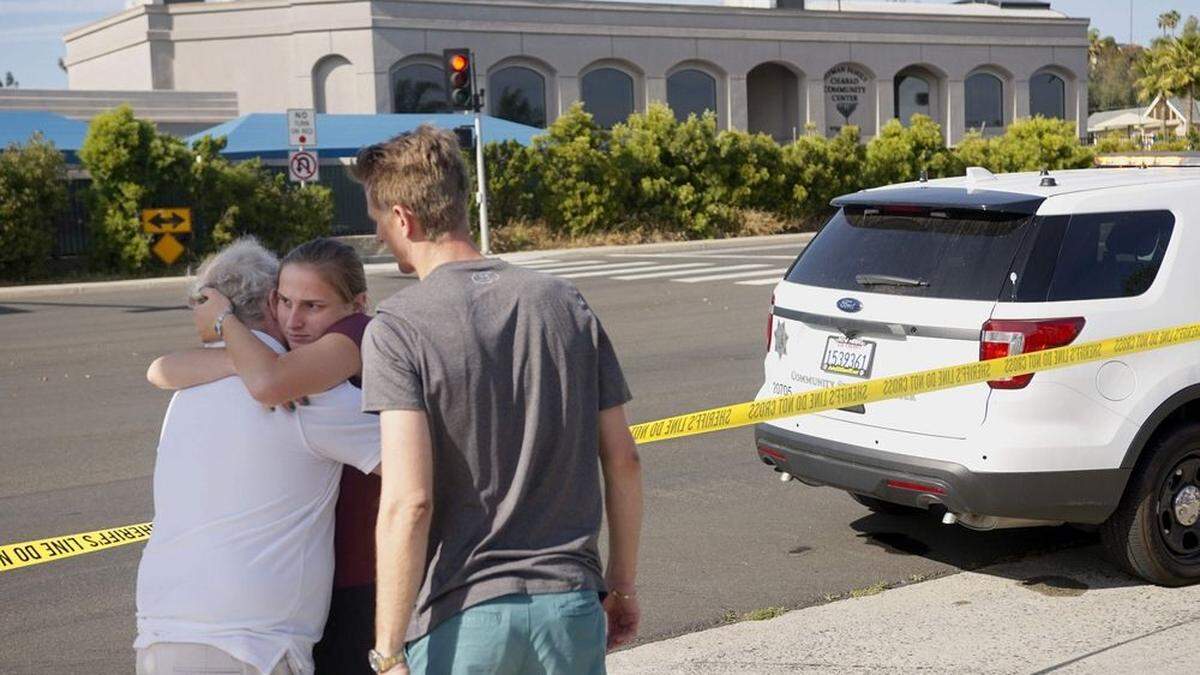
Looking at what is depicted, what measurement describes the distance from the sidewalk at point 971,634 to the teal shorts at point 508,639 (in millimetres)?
2465

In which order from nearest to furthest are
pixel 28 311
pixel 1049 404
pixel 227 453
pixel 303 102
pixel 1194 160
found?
pixel 227 453 → pixel 1049 404 → pixel 1194 160 → pixel 28 311 → pixel 303 102

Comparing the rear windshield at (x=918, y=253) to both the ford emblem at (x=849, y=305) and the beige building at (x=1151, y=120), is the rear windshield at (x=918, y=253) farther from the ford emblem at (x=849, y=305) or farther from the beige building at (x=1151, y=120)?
the beige building at (x=1151, y=120)

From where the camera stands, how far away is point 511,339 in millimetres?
2920

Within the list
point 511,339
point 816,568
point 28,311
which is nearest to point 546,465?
point 511,339

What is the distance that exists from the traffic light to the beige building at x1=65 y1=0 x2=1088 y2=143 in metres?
15.6

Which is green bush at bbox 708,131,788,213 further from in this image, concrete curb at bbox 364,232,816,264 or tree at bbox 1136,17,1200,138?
tree at bbox 1136,17,1200,138

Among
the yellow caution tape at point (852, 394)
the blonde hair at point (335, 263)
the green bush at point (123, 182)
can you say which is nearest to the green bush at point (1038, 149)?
the green bush at point (123, 182)

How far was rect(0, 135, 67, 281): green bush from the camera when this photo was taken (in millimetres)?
26312

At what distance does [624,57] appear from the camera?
48.5 meters

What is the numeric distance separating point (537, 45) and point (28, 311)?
27.8 m

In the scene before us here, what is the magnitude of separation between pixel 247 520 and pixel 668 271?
2147cm

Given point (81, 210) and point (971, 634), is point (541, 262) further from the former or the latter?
point (971, 634)

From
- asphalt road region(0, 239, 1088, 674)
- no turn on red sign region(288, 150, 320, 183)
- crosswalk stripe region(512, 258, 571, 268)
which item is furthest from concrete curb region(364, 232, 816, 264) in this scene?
asphalt road region(0, 239, 1088, 674)

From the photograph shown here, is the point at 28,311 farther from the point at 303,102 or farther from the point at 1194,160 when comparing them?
the point at 303,102
